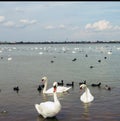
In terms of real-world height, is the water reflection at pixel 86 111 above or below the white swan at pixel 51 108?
below

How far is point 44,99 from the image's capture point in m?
24.5

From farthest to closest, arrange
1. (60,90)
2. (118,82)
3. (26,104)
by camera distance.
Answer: (118,82)
(60,90)
(26,104)

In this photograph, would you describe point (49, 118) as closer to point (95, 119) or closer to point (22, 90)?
point (95, 119)

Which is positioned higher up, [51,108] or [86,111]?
[51,108]

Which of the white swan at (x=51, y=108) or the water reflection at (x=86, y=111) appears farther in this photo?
the water reflection at (x=86, y=111)

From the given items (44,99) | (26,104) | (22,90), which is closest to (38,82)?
(22,90)

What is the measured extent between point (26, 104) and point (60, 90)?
211 inches

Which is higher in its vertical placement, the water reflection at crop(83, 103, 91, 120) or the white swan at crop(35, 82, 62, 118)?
the white swan at crop(35, 82, 62, 118)

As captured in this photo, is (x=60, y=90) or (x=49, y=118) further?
(x=60, y=90)

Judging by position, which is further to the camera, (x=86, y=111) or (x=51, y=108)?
(x=86, y=111)

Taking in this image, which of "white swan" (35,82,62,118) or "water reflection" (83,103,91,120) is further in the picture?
"water reflection" (83,103,91,120)

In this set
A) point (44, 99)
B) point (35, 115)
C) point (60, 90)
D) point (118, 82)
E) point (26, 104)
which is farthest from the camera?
point (118, 82)

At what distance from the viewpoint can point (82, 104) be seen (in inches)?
879

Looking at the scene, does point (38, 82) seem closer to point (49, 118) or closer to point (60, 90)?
point (60, 90)
